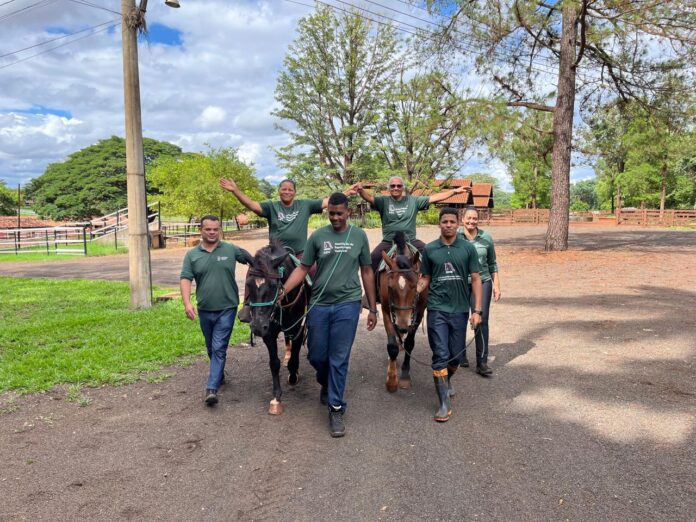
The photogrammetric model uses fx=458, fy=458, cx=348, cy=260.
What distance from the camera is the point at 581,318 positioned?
8727 millimetres

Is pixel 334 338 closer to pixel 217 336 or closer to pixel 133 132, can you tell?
pixel 217 336

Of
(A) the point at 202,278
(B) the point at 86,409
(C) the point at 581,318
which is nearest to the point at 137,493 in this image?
(B) the point at 86,409

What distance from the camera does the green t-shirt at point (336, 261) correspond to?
434cm

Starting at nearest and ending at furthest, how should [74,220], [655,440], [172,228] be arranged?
[655,440] → [172,228] → [74,220]

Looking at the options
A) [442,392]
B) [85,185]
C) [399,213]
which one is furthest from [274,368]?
[85,185]

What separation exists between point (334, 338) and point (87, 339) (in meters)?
5.23

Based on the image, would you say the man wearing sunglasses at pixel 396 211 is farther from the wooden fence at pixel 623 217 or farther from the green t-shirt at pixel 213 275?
the wooden fence at pixel 623 217

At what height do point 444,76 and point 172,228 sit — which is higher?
point 444,76

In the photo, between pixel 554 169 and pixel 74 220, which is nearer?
pixel 554 169

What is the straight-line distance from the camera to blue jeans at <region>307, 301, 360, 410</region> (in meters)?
4.34

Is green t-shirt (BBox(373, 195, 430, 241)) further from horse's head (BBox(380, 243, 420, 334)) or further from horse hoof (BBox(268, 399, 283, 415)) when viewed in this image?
horse hoof (BBox(268, 399, 283, 415))

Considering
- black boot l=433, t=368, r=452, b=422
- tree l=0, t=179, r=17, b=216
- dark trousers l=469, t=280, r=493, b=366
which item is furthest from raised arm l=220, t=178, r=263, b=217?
tree l=0, t=179, r=17, b=216

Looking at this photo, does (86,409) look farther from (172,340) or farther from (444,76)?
(444,76)

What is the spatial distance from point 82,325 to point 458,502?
7790 mm
